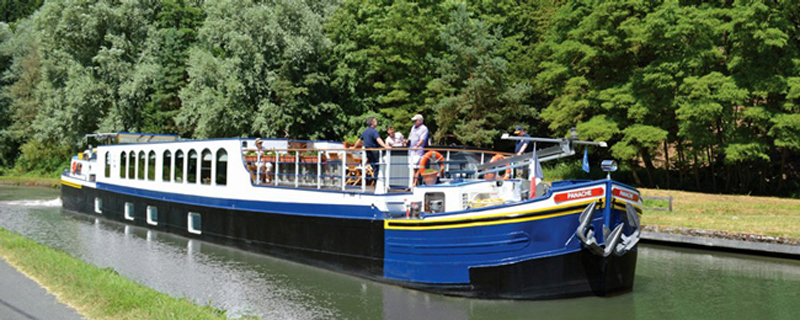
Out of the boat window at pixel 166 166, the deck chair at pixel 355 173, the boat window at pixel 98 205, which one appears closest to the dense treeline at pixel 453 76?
the boat window at pixel 98 205

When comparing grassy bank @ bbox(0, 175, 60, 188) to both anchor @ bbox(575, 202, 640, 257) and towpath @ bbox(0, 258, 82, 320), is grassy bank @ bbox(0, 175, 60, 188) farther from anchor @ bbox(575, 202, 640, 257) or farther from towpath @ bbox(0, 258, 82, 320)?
anchor @ bbox(575, 202, 640, 257)

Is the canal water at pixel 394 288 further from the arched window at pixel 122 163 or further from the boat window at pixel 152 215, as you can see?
the arched window at pixel 122 163

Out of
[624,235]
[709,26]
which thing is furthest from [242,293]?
[709,26]

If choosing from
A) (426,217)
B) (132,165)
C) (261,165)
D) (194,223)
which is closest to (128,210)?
(132,165)

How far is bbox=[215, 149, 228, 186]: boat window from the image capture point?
19.1 m

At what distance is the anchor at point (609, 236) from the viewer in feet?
39.7

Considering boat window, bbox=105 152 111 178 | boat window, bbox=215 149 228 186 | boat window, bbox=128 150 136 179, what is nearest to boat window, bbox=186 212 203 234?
boat window, bbox=215 149 228 186

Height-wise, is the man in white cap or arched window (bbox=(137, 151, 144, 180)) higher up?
the man in white cap

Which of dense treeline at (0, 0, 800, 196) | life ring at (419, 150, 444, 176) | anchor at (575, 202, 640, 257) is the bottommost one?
anchor at (575, 202, 640, 257)

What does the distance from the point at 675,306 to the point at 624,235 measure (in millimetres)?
1920

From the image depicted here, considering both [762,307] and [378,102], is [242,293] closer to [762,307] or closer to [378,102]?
[762,307]

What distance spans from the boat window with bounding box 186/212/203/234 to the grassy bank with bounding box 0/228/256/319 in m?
6.73

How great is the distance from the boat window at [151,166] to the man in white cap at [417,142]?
12293 millimetres

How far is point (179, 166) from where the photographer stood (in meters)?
21.6
